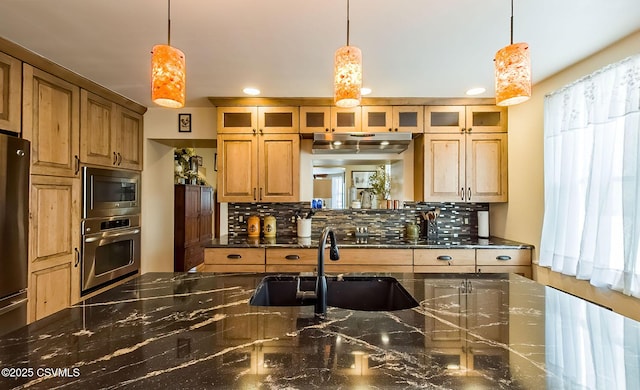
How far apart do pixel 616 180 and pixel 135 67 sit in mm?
3481

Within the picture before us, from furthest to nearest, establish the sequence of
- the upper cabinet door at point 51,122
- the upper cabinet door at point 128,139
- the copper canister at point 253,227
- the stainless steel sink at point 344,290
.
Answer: the copper canister at point 253,227 → the upper cabinet door at point 128,139 → the upper cabinet door at point 51,122 → the stainless steel sink at point 344,290

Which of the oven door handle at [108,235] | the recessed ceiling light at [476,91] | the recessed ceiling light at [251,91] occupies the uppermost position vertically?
the recessed ceiling light at [476,91]

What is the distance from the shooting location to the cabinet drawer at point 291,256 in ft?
9.58

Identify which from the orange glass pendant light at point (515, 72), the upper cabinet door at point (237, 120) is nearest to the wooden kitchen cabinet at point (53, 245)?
the upper cabinet door at point (237, 120)

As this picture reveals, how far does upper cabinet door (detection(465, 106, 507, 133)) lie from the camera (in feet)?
10.6

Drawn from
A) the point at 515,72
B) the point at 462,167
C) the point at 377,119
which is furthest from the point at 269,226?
the point at 515,72

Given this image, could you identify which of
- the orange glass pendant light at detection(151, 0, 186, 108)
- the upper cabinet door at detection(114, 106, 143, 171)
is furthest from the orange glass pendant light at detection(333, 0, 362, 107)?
the upper cabinet door at detection(114, 106, 143, 171)

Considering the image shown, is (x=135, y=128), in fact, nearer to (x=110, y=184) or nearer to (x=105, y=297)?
(x=110, y=184)

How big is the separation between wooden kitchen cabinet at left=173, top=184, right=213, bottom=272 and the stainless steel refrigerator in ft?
7.48

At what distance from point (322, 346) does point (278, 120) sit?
271cm

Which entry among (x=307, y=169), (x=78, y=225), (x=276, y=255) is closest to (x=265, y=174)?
(x=307, y=169)

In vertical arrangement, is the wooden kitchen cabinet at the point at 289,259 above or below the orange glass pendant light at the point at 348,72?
below

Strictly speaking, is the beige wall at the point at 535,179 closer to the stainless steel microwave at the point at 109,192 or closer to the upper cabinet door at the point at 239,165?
the upper cabinet door at the point at 239,165

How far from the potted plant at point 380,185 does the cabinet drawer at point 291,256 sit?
3.31ft
